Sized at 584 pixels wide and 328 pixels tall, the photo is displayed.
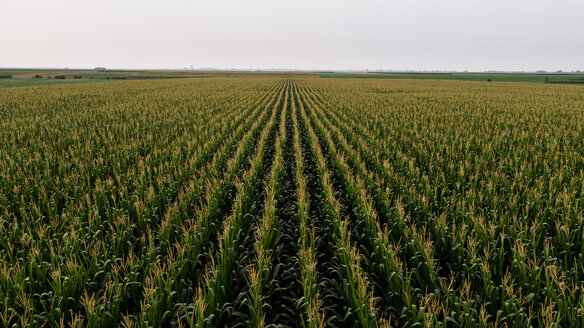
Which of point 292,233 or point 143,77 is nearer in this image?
point 292,233

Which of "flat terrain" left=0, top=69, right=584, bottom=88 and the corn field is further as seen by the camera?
"flat terrain" left=0, top=69, right=584, bottom=88

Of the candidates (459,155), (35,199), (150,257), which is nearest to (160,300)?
(150,257)

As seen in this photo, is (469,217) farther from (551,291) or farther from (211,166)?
(211,166)

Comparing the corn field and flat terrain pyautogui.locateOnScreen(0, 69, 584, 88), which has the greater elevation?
flat terrain pyautogui.locateOnScreen(0, 69, 584, 88)

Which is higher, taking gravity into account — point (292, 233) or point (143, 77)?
point (143, 77)

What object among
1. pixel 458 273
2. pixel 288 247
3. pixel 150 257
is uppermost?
pixel 150 257

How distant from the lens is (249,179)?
790 centimetres

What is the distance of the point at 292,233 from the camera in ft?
20.0

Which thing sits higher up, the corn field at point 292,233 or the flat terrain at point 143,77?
the flat terrain at point 143,77

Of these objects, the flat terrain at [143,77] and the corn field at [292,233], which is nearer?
the corn field at [292,233]

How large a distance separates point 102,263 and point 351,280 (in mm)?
3500

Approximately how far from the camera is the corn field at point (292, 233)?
11.2ft

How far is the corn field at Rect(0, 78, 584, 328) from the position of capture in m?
3.42

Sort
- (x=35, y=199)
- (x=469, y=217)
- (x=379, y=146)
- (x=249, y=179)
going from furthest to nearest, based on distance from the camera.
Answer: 1. (x=379, y=146)
2. (x=249, y=179)
3. (x=35, y=199)
4. (x=469, y=217)
